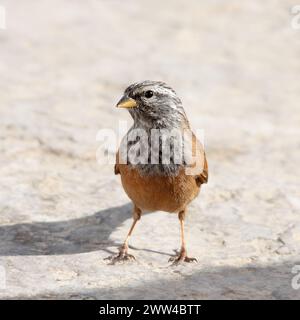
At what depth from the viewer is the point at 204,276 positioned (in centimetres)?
675

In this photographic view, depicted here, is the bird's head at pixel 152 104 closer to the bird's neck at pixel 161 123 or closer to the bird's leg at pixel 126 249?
the bird's neck at pixel 161 123

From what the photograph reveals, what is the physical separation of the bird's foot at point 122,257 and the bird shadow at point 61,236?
0.71 ft

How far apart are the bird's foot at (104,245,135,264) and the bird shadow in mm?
217

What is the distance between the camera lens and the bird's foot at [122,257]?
7.00m

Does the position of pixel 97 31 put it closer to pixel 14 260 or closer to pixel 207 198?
pixel 207 198

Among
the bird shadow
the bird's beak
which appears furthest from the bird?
the bird shadow

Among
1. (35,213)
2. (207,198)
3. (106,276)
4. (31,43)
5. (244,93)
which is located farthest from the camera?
(31,43)

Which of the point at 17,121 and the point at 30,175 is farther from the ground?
the point at 17,121

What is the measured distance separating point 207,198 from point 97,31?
5975 mm

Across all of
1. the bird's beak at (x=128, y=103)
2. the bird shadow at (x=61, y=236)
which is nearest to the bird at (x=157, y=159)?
the bird's beak at (x=128, y=103)

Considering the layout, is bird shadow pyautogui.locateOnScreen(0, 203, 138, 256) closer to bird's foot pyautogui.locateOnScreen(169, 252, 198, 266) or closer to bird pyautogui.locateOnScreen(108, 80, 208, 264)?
bird pyautogui.locateOnScreen(108, 80, 208, 264)

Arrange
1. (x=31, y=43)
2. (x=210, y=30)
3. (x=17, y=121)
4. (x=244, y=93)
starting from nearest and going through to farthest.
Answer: (x=17, y=121) < (x=244, y=93) < (x=31, y=43) < (x=210, y=30)

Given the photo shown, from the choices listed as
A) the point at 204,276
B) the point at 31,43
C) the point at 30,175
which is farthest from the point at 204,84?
the point at 204,276

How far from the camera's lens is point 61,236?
7.42m
